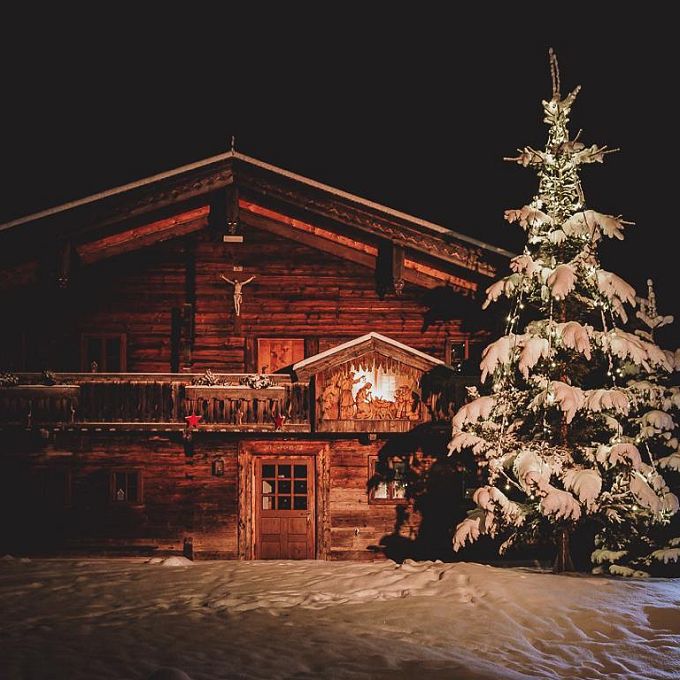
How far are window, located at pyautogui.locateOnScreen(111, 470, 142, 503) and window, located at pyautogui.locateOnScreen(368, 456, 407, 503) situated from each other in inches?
233

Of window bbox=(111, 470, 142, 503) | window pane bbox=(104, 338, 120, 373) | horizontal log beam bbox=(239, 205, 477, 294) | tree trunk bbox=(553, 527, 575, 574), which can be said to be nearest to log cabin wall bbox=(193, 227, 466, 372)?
horizontal log beam bbox=(239, 205, 477, 294)

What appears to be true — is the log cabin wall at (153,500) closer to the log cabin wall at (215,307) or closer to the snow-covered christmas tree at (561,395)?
the log cabin wall at (215,307)

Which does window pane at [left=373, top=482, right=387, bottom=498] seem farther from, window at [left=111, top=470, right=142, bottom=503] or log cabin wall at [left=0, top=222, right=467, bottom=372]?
window at [left=111, top=470, right=142, bottom=503]

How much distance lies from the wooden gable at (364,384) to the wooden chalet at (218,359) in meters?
0.04

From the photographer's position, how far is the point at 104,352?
18797mm

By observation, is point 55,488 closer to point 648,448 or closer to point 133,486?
point 133,486

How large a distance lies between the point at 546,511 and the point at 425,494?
18.5 ft

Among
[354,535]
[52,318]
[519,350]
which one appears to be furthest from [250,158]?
[354,535]

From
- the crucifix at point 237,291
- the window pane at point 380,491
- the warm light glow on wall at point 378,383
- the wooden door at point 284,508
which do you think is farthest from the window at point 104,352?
the window pane at point 380,491

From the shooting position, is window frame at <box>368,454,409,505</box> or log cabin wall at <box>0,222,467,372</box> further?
log cabin wall at <box>0,222,467,372</box>

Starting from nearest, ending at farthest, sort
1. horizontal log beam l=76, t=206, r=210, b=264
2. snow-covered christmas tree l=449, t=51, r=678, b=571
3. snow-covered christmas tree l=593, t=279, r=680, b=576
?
snow-covered christmas tree l=449, t=51, r=678, b=571, snow-covered christmas tree l=593, t=279, r=680, b=576, horizontal log beam l=76, t=206, r=210, b=264

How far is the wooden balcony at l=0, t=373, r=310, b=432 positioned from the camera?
16.7 metres

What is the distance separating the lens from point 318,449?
59.3 ft

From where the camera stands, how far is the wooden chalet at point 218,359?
16844 mm
